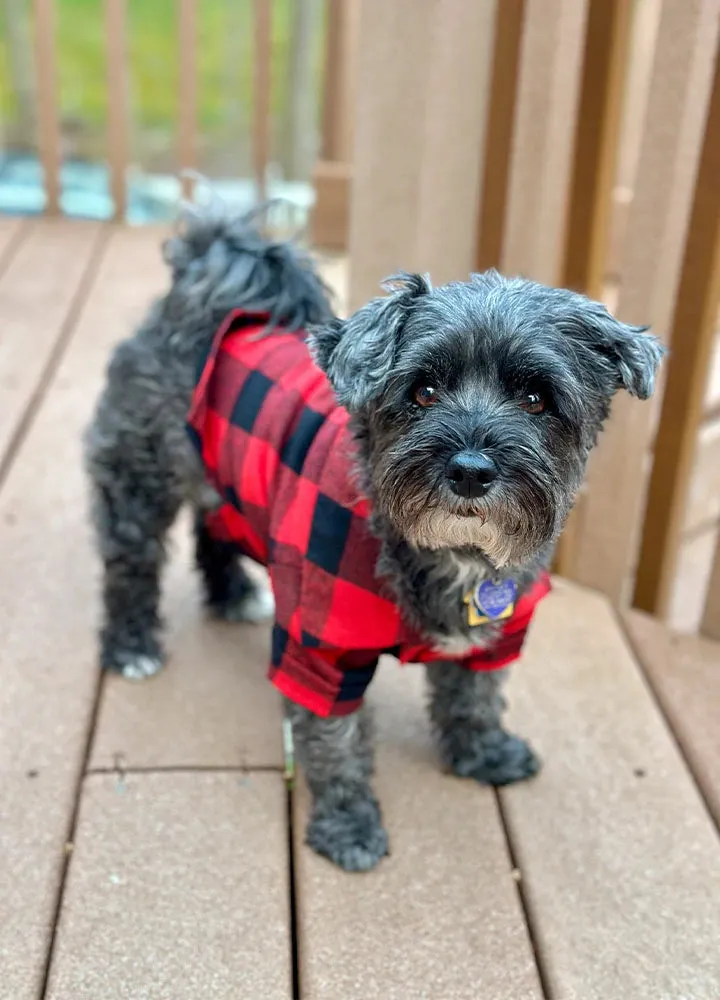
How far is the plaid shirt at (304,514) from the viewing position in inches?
70.6

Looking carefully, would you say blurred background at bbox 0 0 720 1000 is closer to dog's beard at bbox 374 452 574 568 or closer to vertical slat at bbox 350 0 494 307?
vertical slat at bbox 350 0 494 307

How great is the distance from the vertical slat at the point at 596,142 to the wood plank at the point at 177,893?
1571 millimetres

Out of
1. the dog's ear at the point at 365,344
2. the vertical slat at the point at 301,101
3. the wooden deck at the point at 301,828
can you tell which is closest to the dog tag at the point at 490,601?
the dog's ear at the point at 365,344

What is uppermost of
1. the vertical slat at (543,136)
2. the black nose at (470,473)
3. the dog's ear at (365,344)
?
the vertical slat at (543,136)

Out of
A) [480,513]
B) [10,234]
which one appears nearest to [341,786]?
[480,513]

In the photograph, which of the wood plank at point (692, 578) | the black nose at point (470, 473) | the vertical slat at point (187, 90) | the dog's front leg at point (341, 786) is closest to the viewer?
the black nose at point (470, 473)

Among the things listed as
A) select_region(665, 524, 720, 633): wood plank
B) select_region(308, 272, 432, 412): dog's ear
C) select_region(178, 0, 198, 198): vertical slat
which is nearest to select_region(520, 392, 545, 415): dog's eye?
select_region(308, 272, 432, 412): dog's ear

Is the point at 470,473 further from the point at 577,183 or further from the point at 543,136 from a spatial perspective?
the point at 577,183

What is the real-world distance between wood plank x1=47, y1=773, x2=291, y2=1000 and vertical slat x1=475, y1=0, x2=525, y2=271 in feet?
4.95

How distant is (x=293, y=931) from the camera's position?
186 cm

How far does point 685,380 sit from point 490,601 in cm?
106

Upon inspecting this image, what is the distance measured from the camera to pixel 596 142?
2.58 metres

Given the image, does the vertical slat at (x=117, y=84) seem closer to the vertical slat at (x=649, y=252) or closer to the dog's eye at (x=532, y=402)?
the vertical slat at (x=649, y=252)

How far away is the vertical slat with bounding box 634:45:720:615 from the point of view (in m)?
2.34
